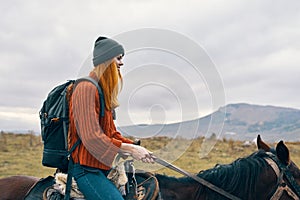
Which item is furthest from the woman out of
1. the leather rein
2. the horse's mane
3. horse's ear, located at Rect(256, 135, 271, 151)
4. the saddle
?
horse's ear, located at Rect(256, 135, 271, 151)

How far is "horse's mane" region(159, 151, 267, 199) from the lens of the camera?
3928 mm

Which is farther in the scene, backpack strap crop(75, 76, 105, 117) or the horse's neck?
the horse's neck

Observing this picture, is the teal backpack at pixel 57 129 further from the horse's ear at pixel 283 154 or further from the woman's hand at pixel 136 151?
the horse's ear at pixel 283 154

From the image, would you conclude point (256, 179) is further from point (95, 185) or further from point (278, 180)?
point (95, 185)

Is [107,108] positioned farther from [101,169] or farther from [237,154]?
[237,154]

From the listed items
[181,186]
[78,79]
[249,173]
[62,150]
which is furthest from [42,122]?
[249,173]

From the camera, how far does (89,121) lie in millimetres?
3271

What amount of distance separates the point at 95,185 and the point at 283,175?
5.89 ft

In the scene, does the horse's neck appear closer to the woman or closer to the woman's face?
the woman

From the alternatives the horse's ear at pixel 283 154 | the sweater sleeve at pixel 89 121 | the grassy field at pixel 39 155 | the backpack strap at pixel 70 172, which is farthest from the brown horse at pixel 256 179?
the grassy field at pixel 39 155

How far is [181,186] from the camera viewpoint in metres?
4.21

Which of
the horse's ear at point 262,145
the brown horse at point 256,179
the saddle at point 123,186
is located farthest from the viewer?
the horse's ear at point 262,145

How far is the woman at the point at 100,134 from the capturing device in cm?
332

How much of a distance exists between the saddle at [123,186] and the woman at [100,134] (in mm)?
212
